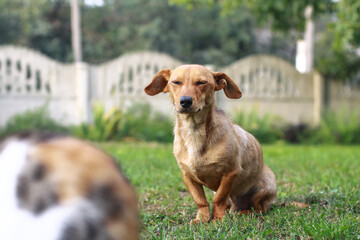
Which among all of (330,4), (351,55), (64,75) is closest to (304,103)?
(351,55)

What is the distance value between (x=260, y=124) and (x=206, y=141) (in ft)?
26.5

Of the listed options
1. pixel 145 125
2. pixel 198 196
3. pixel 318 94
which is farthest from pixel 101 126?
pixel 198 196

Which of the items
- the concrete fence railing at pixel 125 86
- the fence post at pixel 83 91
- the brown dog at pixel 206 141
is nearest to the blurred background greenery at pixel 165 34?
the concrete fence railing at pixel 125 86

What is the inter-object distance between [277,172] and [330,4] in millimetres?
6309

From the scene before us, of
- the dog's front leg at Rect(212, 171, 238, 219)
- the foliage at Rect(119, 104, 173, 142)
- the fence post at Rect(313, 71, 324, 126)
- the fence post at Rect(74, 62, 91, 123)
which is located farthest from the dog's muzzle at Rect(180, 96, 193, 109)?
the fence post at Rect(313, 71, 324, 126)

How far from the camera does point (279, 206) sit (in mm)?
3438

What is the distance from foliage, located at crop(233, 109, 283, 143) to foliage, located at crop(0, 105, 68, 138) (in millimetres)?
4431

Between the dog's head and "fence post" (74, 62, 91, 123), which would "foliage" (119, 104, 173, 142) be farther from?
the dog's head

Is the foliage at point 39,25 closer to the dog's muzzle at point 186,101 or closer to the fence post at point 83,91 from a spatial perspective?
the fence post at point 83,91

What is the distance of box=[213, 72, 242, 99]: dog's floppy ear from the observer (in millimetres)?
2986

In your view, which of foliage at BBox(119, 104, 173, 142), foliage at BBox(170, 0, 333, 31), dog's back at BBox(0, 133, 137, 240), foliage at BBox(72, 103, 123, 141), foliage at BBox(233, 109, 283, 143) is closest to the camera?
dog's back at BBox(0, 133, 137, 240)

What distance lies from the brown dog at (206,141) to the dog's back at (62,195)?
148 cm

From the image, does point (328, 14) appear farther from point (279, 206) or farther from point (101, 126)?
point (279, 206)

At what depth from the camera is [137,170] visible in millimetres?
5352
